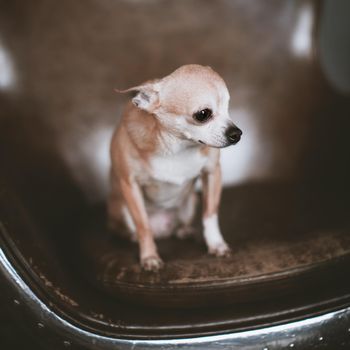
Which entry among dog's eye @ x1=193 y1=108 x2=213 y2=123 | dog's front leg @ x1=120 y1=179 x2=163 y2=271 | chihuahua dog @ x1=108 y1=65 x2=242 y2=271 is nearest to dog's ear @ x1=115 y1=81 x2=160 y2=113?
chihuahua dog @ x1=108 y1=65 x2=242 y2=271

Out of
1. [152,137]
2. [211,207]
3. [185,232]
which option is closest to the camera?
[152,137]

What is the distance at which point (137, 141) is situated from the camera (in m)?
1.36

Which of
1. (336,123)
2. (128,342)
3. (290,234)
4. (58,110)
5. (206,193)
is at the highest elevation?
(58,110)

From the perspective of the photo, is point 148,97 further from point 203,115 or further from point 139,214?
point 139,214

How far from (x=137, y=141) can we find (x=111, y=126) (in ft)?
1.75

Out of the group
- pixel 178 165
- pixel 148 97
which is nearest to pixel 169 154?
pixel 178 165

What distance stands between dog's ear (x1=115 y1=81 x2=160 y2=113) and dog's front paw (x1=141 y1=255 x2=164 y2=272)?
0.39 metres

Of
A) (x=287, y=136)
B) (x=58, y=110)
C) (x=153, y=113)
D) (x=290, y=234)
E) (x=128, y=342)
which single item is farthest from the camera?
(x=287, y=136)

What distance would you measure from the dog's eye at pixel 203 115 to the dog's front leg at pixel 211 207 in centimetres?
26

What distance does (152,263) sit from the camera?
1.35 metres

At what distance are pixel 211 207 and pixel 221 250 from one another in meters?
0.13

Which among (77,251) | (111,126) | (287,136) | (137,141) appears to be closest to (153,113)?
(137,141)

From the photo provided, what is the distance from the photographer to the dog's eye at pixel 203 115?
118 cm

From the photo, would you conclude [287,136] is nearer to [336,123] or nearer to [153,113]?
[336,123]
